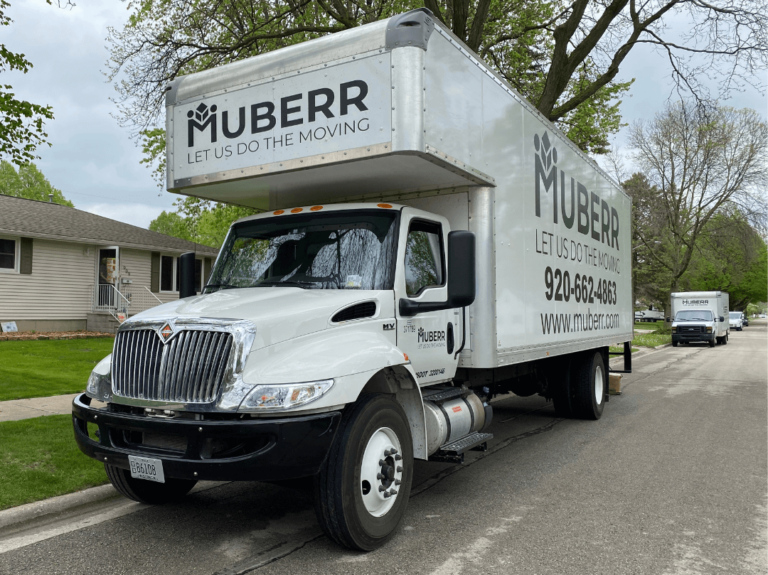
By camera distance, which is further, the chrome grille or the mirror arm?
the mirror arm

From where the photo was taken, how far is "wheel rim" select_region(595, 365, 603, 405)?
988 cm

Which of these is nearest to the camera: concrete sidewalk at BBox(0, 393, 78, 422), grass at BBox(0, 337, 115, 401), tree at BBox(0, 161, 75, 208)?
concrete sidewalk at BBox(0, 393, 78, 422)

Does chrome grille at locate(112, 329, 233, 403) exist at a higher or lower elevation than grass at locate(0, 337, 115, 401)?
higher

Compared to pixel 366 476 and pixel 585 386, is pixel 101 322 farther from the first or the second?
pixel 366 476

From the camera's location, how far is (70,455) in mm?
6215

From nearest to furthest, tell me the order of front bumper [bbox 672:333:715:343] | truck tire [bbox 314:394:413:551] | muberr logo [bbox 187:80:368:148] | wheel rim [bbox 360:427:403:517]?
truck tire [bbox 314:394:413:551] < wheel rim [bbox 360:427:403:517] < muberr logo [bbox 187:80:368:148] < front bumper [bbox 672:333:715:343]

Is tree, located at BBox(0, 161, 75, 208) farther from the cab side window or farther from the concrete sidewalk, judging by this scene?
the cab side window

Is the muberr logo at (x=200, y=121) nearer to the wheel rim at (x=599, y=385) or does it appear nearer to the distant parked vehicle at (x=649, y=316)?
the wheel rim at (x=599, y=385)

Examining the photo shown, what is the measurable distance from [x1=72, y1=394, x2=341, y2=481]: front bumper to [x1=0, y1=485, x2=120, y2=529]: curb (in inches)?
59.6

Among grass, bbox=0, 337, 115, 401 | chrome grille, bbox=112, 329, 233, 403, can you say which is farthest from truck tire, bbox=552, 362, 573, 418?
grass, bbox=0, 337, 115, 401

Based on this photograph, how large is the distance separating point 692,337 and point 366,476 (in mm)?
33161

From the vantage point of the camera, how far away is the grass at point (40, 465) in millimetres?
5250

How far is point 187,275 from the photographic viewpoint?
6191 mm

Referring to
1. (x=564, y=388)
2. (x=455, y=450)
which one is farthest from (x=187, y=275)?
(x=564, y=388)
